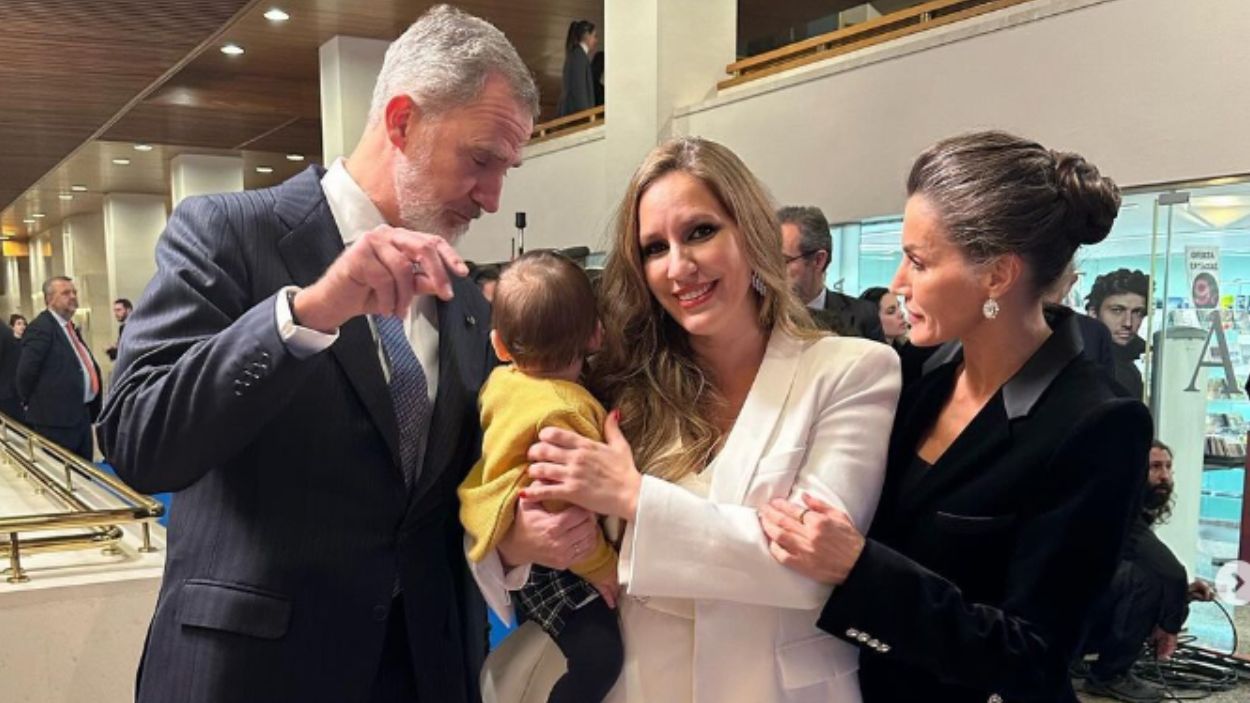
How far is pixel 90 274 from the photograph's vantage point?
22453mm

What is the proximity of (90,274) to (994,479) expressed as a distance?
24924 millimetres

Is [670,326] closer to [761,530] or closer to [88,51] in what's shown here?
[761,530]

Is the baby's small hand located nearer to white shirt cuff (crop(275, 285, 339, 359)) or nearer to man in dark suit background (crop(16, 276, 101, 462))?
white shirt cuff (crop(275, 285, 339, 359))

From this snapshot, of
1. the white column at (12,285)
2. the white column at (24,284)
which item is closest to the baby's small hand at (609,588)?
the white column at (24,284)

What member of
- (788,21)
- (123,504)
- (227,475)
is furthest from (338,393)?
(788,21)

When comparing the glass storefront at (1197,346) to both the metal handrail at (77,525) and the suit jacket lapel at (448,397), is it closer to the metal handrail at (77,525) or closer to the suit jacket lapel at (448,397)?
the suit jacket lapel at (448,397)

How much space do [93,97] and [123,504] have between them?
6.38 metres

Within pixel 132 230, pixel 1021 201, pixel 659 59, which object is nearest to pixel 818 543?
pixel 1021 201

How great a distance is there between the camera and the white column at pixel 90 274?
2092cm

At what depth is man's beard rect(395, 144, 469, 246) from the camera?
1511 millimetres

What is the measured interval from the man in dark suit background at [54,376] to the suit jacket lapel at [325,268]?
7.72 metres

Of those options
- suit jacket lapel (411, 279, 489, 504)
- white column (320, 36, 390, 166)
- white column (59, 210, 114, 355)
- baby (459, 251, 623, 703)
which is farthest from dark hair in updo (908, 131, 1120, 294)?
white column (59, 210, 114, 355)

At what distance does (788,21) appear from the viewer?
471 inches

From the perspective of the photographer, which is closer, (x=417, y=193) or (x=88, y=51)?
(x=417, y=193)
